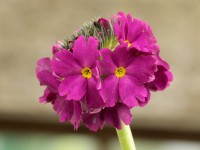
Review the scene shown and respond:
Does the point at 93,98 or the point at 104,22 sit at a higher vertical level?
the point at 104,22

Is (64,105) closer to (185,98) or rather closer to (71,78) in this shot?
(71,78)

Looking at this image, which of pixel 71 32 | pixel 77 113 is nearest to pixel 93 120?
pixel 77 113

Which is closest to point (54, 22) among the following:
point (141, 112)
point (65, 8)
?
point (65, 8)

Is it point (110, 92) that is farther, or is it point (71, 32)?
point (71, 32)

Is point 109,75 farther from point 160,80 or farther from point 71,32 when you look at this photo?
point 71,32

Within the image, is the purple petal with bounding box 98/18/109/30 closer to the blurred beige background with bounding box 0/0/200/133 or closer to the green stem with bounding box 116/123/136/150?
the green stem with bounding box 116/123/136/150

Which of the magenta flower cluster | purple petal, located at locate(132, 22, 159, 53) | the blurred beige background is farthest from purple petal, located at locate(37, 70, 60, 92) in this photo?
the blurred beige background
